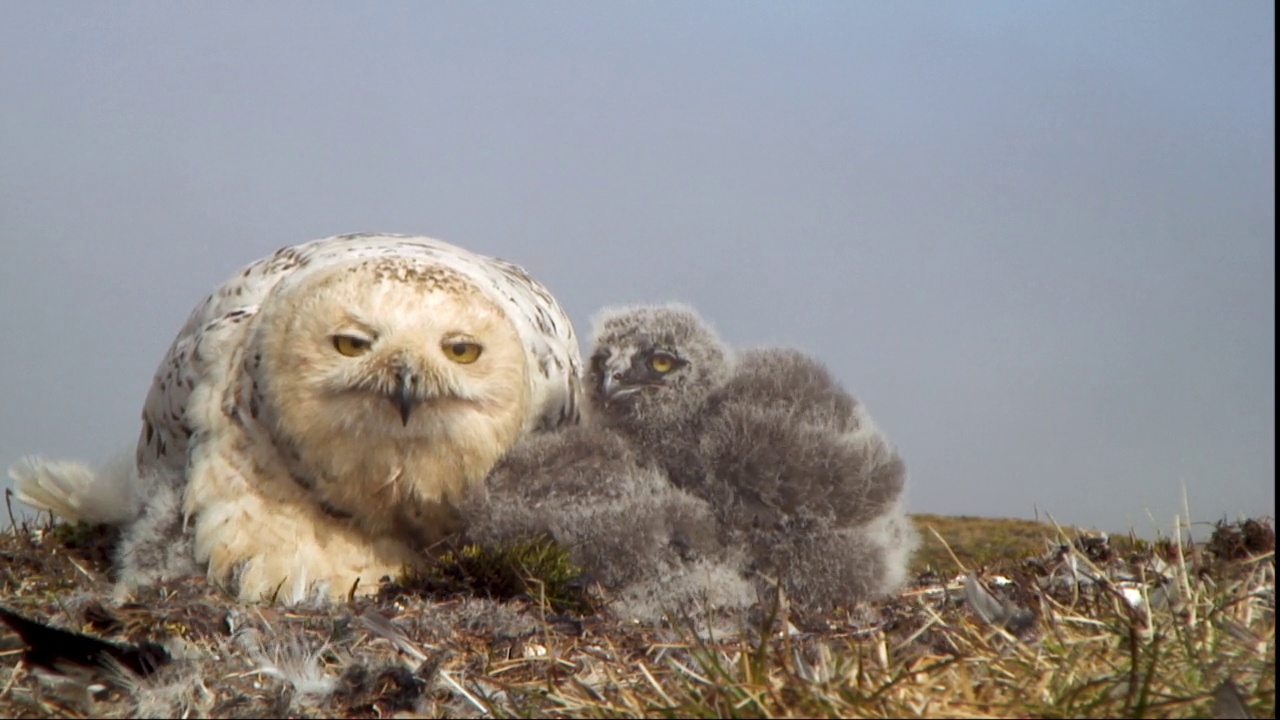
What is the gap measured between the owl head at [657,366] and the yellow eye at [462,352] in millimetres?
615

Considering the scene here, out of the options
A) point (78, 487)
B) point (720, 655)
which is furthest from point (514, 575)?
point (78, 487)

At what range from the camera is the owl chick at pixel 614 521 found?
14.4 feet

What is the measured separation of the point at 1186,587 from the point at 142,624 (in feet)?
10.2

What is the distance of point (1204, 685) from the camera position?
278 centimetres

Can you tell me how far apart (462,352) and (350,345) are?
0.42 meters

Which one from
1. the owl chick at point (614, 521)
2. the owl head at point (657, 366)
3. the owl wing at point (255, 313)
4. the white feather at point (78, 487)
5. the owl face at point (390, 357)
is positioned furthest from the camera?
the white feather at point (78, 487)

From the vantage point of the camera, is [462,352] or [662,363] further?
[662,363]

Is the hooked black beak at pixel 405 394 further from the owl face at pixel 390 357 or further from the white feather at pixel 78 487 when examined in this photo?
the white feather at pixel 78 487

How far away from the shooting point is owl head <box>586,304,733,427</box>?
16.4ft

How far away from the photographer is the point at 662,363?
5.08 meters

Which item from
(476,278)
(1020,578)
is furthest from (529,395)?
(1020,578)

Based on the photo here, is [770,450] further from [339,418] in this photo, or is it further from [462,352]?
[339,418]

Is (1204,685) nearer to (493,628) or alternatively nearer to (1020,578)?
(1020,578)

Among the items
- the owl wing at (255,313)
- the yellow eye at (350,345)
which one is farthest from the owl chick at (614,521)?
the yellow eye at (350,345)
